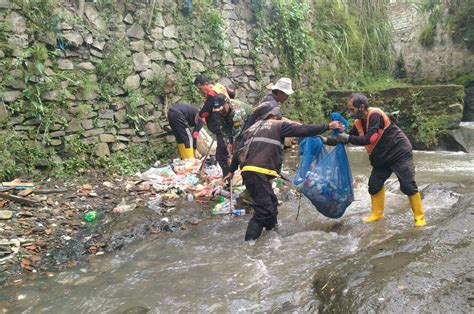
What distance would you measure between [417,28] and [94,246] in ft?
46.4

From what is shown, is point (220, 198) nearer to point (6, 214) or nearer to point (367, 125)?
point (367, 125)

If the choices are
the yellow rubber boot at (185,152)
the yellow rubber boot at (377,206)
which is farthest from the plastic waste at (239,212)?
the yellow rubber boot at (185,152)

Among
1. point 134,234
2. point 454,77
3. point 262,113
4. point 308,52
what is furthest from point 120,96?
point 454,77

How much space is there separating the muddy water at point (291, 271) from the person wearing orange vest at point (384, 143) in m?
0.41

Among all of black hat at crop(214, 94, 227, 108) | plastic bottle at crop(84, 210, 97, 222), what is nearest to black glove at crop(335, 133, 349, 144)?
black hat at crop(214, 94, 227, 108)

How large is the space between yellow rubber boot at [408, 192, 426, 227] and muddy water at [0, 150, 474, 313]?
10 cm

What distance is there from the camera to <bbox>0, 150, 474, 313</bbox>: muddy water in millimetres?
2631

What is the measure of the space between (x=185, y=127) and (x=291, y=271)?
4396 millimetres

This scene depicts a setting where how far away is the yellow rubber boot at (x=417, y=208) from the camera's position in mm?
4285

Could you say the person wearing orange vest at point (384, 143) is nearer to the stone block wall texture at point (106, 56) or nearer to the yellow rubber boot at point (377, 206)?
the yellow rubber boot at point (377, 206)

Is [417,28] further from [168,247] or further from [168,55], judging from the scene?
[168,247]

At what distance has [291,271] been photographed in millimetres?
3613

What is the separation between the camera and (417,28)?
15.1 meters

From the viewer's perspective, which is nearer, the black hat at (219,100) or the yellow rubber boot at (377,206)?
the yellow rubber boot at (377,206)
